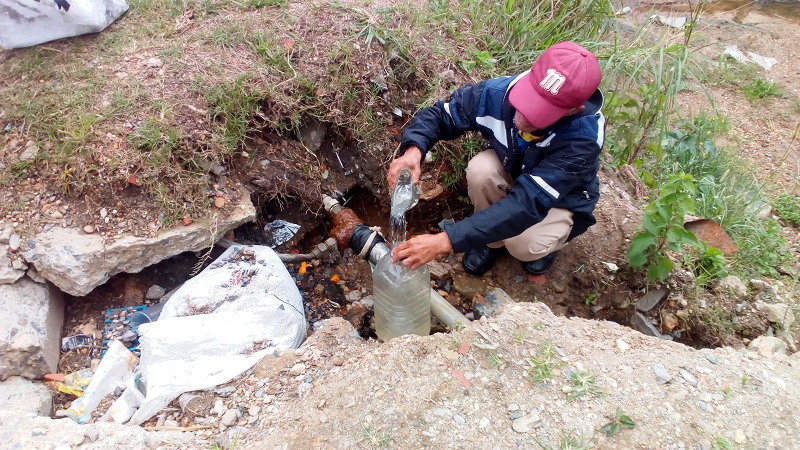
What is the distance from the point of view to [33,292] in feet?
7.08

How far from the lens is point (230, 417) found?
174cm

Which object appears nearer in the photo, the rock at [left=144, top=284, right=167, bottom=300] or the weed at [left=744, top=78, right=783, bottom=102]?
the rock at [left=144, top=284, right=167, bottom=300]

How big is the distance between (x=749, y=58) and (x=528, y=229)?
4.60m

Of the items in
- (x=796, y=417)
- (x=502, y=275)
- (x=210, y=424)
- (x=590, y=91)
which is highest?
(x=590, y=91)

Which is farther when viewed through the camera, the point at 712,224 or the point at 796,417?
the point at 712,224

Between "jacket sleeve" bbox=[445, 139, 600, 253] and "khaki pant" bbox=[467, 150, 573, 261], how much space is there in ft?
1.44

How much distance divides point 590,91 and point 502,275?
1.32m

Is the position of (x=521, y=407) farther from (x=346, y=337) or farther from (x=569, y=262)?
(x=569, y=262)

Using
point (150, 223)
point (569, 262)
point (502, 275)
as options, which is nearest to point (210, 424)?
point (150, 223)

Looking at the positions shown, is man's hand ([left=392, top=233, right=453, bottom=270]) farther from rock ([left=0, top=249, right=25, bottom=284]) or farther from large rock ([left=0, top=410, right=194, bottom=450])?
rock ([left=0, top=249, right=25, bottom=284])

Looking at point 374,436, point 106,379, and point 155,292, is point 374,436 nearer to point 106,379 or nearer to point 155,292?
point 106,379

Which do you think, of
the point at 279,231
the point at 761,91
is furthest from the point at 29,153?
the point at 761,91

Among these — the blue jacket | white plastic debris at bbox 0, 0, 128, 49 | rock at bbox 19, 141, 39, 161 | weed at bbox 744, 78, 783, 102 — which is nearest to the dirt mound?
the blue jacket

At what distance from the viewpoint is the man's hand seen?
6.42 feet
